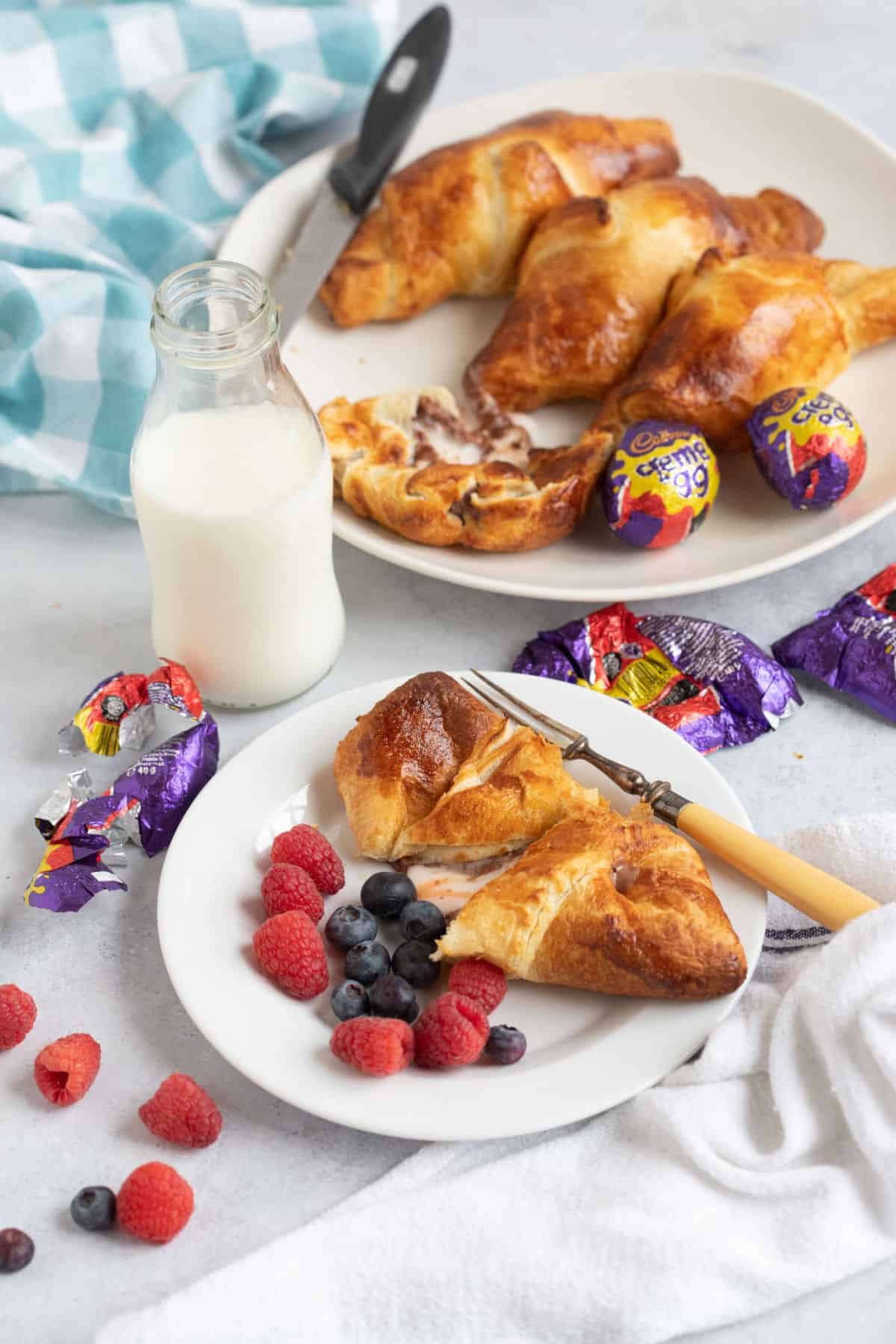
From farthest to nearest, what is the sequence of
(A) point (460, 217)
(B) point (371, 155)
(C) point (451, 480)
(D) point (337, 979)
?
(B) point (371, 155) → (A) point (460, 217) → (C) point (451, 480) → (D) point (337, 979)

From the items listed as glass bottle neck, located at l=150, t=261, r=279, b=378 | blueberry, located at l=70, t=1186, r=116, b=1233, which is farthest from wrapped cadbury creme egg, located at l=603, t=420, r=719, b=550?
blueberry, located at l=70, t=1186, r=116, b=1233

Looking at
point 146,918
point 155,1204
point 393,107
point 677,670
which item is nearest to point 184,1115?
point 155,1204

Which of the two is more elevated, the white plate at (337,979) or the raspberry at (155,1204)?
the white plate at (337,979)

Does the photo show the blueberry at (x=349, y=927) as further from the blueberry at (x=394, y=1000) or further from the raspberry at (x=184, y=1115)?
the raspberry at (x=184, y=1115)

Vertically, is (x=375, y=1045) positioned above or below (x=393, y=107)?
below

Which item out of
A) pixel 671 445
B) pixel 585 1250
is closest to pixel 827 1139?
pixel 585 1250

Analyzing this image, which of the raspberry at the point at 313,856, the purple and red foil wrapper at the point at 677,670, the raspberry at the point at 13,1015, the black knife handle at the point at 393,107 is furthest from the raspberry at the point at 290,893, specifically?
the black knife handle at the point at 393,107

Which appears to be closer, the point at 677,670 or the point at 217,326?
the point at 217,326

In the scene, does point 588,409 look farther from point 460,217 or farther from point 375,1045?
point 375,1045
